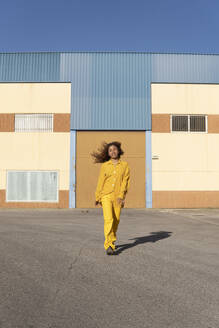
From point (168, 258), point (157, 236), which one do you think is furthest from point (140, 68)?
point (168, 258)

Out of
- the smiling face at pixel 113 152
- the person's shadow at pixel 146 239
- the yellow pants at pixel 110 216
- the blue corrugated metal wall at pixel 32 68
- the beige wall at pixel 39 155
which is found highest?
the blue corrugated metal wall at pixel 32 68

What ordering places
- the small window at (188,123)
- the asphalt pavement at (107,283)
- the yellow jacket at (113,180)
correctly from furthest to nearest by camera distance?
1. the small window at (188,123)
2. the yellow jacket at (113,180)
3. the asphalt pavement at (107,283)

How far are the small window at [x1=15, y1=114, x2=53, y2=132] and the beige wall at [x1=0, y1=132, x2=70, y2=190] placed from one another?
0.51 metres

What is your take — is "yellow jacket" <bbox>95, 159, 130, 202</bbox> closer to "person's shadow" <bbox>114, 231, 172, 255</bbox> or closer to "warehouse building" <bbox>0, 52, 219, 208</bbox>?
"person's shadow" <bbox>114, 231, 172, 255</bbox>

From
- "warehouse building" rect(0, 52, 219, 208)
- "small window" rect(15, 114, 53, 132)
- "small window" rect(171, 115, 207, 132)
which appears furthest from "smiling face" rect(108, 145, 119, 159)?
"small window" rect(171, 115, 207, 132)

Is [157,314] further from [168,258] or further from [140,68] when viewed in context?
[140,68]

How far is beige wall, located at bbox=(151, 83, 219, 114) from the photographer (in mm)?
20062

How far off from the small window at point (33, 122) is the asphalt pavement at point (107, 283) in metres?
12.7

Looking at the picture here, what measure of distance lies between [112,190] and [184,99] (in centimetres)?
1485

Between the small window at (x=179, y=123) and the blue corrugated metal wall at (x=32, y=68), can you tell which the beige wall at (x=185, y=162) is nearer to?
the small window at (x=179, y=123)

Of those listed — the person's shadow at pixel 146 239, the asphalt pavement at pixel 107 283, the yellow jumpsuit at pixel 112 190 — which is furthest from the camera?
the person's shadow at pixel 146 239

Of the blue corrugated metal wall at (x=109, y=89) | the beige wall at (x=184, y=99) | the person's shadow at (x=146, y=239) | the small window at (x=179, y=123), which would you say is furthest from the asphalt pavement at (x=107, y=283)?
the beige wall at (x=184, y=99)

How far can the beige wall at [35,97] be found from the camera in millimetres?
20000

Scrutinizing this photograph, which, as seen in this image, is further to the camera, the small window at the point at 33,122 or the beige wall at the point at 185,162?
the small window at the point at 33,122
